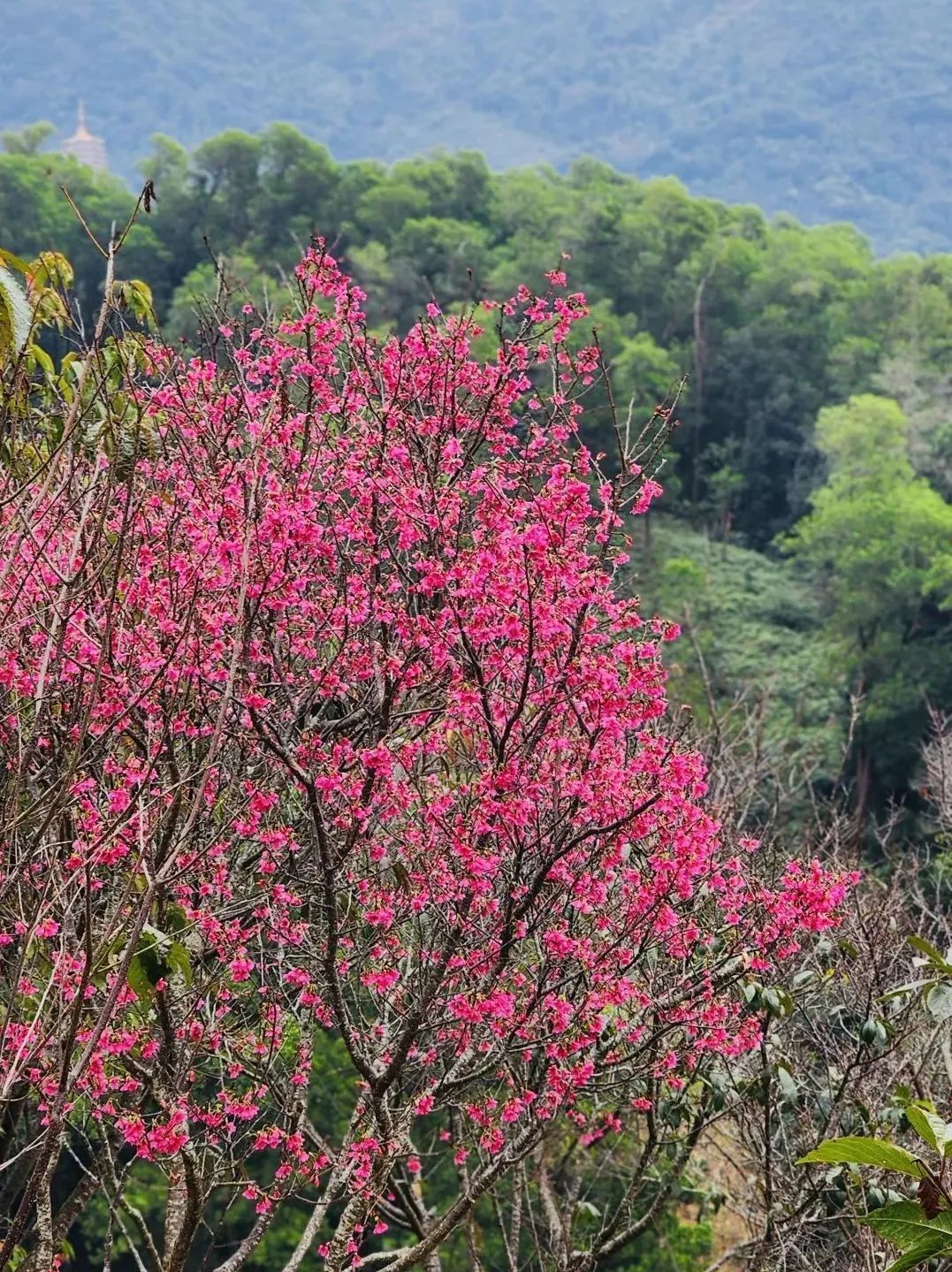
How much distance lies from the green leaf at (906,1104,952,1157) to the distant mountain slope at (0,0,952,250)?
108 meters

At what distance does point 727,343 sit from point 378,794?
29762mm

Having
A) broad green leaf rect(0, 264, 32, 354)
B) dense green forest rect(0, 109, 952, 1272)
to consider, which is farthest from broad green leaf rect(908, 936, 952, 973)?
broad green leaf rect(0, 264, 32, 354)

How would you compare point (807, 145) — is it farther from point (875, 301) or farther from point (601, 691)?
point (601, 691)

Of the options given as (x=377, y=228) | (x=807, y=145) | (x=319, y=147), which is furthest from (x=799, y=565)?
(x=807, y=145)

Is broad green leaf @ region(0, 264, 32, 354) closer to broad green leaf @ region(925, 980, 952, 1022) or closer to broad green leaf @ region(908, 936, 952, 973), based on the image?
broad green leaf @ region(908, 936, 952, 973)

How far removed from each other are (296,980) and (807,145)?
12429 centimetres

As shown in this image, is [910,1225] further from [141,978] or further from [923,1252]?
[141,978]

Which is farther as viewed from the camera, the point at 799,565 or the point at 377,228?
the point at 377,228

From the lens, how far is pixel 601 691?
3.57 meters

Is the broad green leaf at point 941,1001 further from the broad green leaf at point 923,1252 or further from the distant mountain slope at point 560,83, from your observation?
the distant mountain slope at point 560,83

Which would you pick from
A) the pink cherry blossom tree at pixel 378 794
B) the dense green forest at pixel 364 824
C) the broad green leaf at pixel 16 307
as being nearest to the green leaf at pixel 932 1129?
the dense green forest at pixel 364 824

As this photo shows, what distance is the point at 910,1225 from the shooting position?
1944 millimetres

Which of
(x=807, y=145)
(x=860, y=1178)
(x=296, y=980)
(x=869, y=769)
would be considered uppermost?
(x=807, y=145)

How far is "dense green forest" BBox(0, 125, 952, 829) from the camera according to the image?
69.5ft
